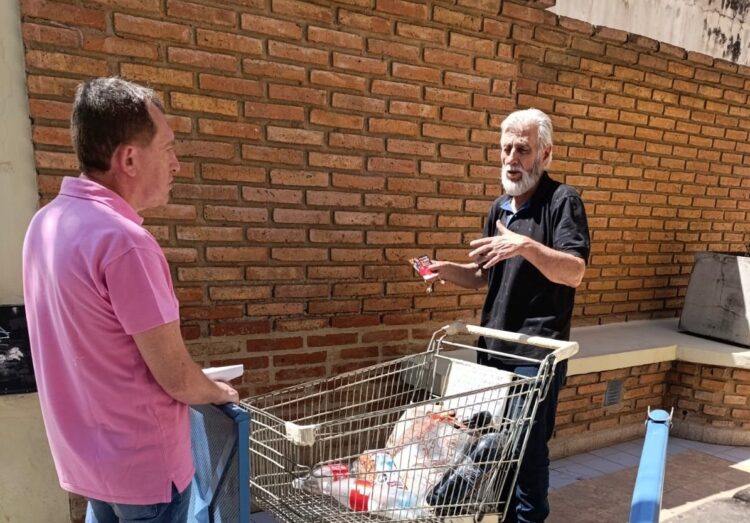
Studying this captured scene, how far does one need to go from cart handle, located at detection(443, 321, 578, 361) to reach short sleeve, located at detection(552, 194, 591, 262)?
38 cm

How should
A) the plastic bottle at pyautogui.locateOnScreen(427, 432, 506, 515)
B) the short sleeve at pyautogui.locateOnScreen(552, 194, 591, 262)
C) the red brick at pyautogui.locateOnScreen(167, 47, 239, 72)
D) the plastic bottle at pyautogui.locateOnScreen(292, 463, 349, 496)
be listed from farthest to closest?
the red brick at pyautogui.locateOnScreen(167, 47, 239, 72) < the short sleeve at pyautogui.locateOnScreen(552, 194, 591, 262) < the plastic bottle at pyautogui.locateOnScreen(427, 432, 506, 515) < the plastic bottle at pyautogui.locateOnScreen(292, 463, 349, 496)

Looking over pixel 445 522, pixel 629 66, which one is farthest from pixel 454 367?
pixel 629 66

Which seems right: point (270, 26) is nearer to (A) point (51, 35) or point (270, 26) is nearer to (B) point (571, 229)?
(A) point (51, 35)

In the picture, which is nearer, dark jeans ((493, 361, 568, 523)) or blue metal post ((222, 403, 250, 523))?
blue metal post ((222, 403, 250, 523))

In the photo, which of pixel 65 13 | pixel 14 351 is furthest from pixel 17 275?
pixel 65 13

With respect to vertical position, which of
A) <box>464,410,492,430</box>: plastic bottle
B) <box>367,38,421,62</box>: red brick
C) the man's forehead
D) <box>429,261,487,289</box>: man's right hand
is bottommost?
<box>464,410,492,430</box>: plastic bottle

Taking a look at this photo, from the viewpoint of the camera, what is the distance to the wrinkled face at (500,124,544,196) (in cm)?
234

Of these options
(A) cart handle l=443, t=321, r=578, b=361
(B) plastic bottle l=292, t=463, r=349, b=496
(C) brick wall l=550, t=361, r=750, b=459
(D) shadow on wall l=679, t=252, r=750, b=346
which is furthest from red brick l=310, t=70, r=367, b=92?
(D) shadow on wall l=679, t=252, r=750, b=346

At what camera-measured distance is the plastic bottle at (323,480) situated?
70.4 inches

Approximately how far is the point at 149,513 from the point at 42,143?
66.6 inches

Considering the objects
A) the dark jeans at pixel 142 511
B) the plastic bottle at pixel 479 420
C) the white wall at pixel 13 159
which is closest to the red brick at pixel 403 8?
the white wall at pixel 13 159

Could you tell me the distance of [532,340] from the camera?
2184 mm

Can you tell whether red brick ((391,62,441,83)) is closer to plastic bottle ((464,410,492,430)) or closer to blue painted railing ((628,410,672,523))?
plastic bottle ((464,410,492,430))

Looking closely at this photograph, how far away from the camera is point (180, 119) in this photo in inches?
97.4
